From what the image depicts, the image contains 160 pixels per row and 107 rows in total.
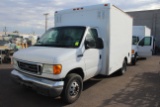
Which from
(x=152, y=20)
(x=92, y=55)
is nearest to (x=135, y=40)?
(x=92, y=55)

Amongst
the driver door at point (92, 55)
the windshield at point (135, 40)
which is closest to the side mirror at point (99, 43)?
the driver door at point (92, 55)

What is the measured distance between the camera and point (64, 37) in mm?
5414

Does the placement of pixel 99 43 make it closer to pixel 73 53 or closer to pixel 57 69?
pixel 73 53

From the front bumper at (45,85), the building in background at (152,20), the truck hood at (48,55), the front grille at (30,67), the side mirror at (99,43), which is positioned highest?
the building in background at (152,20)

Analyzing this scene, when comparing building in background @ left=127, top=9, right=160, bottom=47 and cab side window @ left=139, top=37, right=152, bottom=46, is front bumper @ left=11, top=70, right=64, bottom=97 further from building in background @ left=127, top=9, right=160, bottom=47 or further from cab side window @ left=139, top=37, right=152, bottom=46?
building in background @ left=127, top=9, right=160, bottom=47

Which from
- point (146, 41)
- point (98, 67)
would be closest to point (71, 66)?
point (98, 67)

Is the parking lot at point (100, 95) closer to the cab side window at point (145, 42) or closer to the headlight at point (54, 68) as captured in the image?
the headlight at point (54, 68)

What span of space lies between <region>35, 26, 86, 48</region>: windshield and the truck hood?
0.36 meters

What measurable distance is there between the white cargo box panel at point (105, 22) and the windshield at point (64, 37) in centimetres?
98

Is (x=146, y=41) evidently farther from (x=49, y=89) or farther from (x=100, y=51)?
(x=49, y=89)

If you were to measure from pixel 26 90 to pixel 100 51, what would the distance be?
2.81 m

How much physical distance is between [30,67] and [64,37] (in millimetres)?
1418

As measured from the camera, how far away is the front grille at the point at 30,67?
446 centimetres

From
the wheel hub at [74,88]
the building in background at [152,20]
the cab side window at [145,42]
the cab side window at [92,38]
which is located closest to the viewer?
the wheel hub at [74,88]
